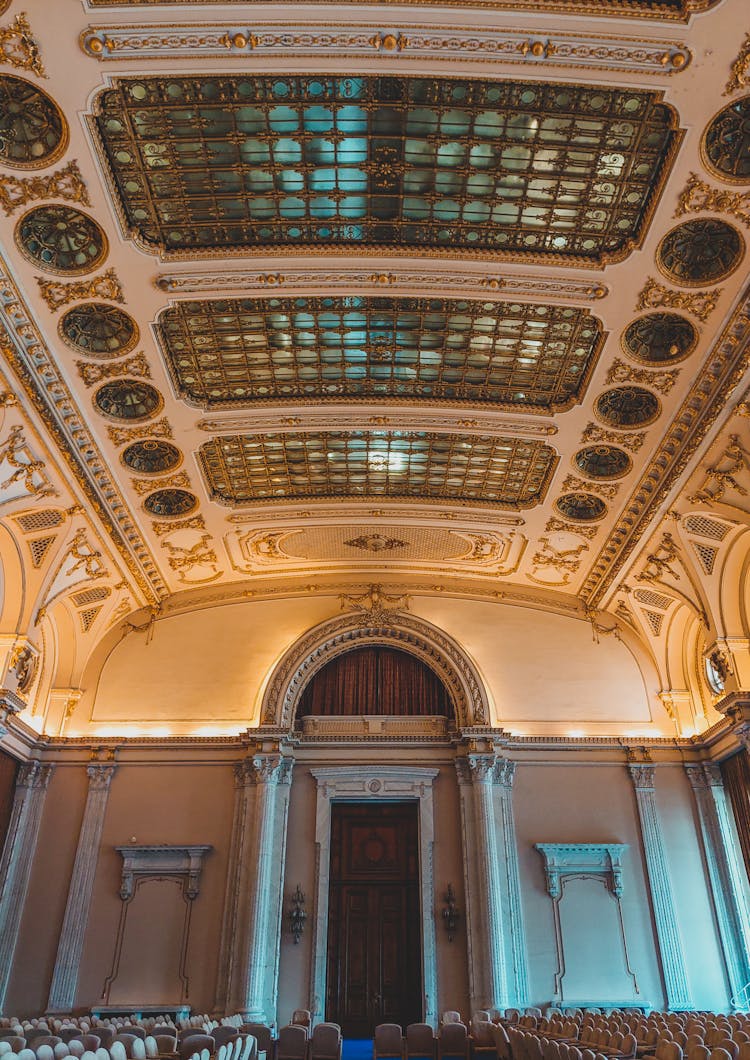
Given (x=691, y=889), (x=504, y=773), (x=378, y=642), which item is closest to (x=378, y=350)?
(x=378, y=642)

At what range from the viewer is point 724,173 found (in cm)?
962

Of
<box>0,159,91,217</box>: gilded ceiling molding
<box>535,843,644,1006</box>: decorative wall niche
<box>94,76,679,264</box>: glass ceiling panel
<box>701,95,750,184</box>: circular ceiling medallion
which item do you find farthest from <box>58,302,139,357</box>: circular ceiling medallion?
<box>535,843,644,1006</box>: decorative wall niche

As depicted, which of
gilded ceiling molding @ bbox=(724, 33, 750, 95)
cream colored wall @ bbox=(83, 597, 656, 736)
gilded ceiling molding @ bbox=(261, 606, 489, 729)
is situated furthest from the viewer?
cream colored wall @ bbox=(83, 597, 656, 736)

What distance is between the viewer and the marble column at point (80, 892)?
15211 millimetres

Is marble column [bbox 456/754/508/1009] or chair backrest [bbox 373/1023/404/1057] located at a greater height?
marble column [bbox 456/754/508/1009]

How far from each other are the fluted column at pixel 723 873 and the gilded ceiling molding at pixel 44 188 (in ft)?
Answer: 51.7

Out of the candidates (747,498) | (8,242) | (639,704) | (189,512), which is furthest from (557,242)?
(639,704)

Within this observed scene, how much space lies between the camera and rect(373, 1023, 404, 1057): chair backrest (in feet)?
39.5

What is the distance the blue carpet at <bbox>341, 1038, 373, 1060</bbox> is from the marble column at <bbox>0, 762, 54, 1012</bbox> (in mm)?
6516

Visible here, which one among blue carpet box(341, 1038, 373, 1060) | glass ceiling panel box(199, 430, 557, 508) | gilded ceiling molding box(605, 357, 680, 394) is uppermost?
glass ceiling panel box(199, 430, 557, 508)

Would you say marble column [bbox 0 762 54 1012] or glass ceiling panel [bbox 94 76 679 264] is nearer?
glass ceiling panel [bbox 94 76 679 264]

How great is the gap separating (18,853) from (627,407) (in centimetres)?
1460

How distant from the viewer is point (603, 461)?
14812 mm

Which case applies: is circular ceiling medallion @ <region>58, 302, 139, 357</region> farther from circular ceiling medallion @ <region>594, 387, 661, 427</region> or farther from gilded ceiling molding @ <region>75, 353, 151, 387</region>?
circular ceiling medallion @ <region>594, 387, 661, 427</region>
